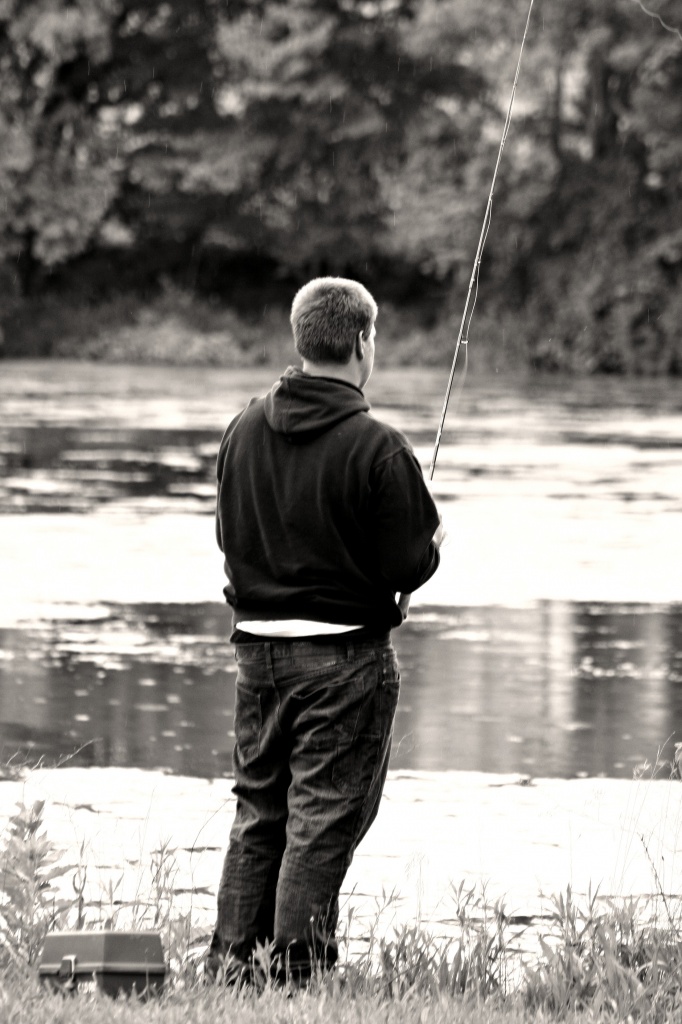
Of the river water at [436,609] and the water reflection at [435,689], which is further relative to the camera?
the river water at [436,609]

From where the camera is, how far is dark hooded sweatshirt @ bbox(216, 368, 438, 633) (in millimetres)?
4301

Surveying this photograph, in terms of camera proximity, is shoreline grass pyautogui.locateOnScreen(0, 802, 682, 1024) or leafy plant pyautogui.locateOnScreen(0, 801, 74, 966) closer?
shoreline grass pyautogui.locateOnScreen(0, 802, 682, 1024)

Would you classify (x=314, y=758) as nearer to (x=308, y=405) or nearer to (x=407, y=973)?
(x=407, y=973)

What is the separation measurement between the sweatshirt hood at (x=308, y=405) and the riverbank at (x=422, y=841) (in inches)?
47.3

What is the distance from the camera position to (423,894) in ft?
17.8

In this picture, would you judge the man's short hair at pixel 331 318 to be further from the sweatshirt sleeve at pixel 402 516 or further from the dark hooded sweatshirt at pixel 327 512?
the sweatshirt sleeve at pixel 402 516

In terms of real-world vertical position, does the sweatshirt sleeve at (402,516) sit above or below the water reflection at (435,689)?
above

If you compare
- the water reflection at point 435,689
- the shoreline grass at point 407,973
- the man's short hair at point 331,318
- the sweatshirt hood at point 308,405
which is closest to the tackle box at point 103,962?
the shoreline grass at point 407,973

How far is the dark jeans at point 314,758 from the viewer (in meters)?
4.33

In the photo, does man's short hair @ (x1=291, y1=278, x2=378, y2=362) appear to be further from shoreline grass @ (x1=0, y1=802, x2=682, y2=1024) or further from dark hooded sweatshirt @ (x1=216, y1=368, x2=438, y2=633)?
shoreline grass @ (x1=0, y1=802, x2=682, y2=1024)

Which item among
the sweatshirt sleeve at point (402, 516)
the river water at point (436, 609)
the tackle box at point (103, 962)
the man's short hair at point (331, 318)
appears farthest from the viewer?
the river water at point (436, 609)

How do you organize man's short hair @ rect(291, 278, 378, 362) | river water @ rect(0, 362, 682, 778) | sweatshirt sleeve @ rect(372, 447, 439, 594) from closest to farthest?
sweatshirt sleeve @ rect(372, 447, 439, 594), man's short hair @ rect(291, 278, 378, 362), river water @ rect(0, 362, 682, 778)

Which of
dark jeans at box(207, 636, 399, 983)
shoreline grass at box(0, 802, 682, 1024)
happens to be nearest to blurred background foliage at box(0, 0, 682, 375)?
shoreline grass at box(0, 802, 682, 1024)

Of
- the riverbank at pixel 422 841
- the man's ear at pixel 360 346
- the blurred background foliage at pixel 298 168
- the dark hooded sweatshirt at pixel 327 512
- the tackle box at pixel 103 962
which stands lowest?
the riverbank at pixel 422 841
